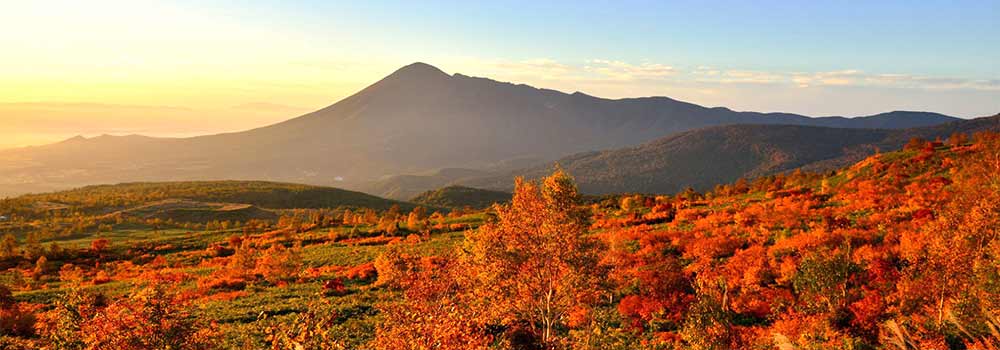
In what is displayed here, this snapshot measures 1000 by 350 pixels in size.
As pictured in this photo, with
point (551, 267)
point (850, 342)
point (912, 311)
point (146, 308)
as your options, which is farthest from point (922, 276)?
point (146, 308)

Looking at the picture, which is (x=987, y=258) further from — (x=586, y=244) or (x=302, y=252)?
(x=302, y=252)

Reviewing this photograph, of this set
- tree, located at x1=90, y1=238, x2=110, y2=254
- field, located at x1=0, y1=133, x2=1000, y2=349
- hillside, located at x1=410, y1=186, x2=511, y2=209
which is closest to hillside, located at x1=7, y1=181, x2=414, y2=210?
hillside, located at x1=410, y1=186, x2=511, y2=209

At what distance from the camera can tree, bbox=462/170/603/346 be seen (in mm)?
20016

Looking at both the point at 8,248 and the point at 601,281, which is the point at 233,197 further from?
the point at 601,281

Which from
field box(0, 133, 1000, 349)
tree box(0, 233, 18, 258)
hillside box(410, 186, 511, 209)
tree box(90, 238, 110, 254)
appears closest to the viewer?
field box(0, 133, 1000, 349)

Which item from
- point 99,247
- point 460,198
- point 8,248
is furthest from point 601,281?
point 460,198

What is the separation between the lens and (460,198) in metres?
164

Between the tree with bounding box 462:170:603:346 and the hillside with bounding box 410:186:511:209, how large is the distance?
427 feet

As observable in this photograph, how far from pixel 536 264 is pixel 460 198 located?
145 metres

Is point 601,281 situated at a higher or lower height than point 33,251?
higher

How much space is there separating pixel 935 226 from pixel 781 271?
8033 mm

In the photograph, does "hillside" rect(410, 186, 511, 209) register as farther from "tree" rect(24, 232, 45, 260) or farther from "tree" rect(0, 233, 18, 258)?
"tree" rect(0, 233, 18, 258)

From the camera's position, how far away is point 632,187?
193 metres

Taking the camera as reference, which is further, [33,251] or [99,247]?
[99,247]
